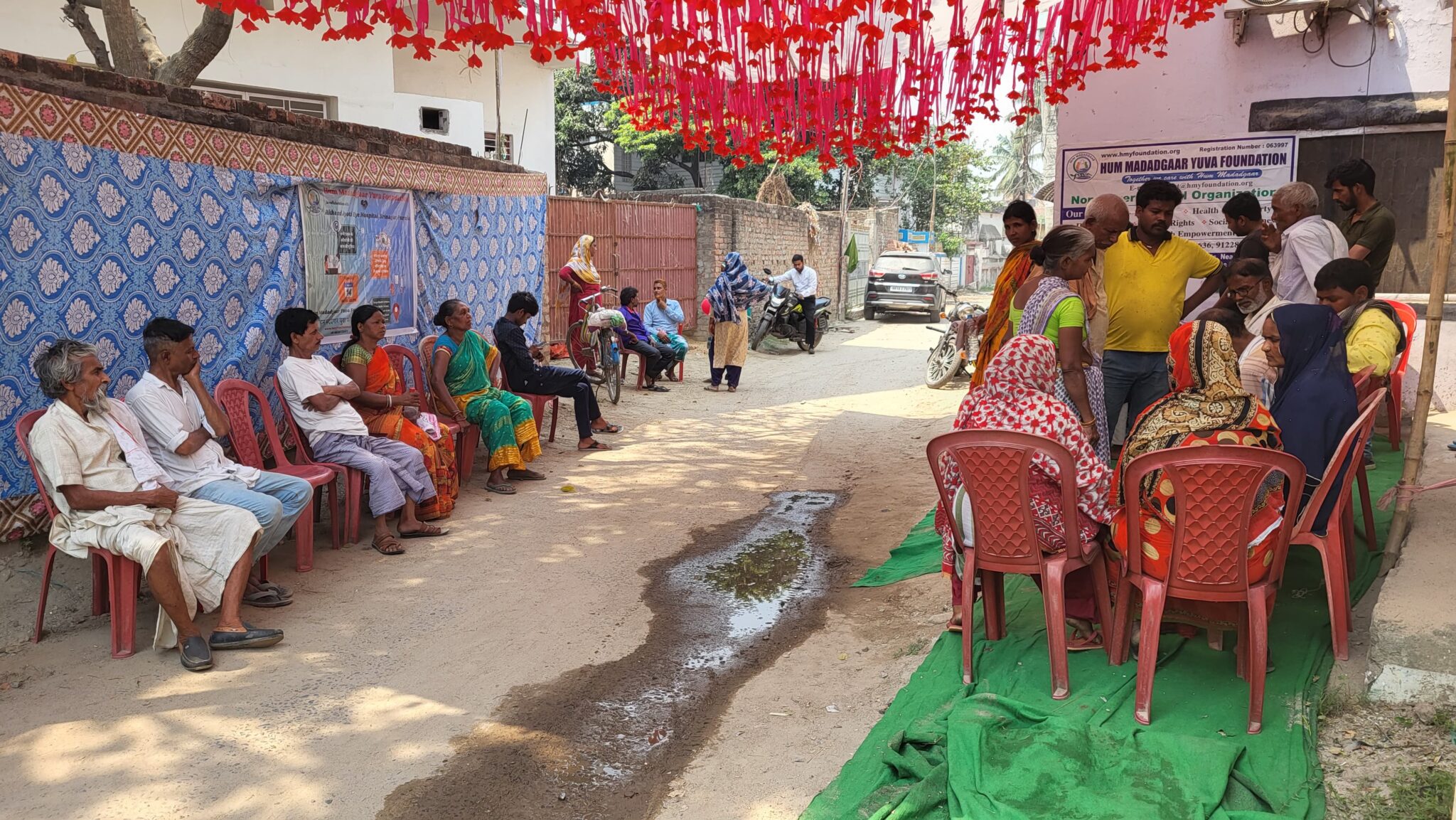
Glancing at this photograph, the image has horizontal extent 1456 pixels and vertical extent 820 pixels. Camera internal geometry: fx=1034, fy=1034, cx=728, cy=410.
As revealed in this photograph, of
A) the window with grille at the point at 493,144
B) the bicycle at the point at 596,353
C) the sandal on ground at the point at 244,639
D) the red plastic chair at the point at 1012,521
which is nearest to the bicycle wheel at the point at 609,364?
the bicycle at the point at 596,353

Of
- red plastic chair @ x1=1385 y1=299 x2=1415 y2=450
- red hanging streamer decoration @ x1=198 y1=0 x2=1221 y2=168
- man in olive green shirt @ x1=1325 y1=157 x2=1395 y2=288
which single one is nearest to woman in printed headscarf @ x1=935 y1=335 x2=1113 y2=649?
red hanging streamer decoration @ x1=198 y1=0 x2=1221 y2=168

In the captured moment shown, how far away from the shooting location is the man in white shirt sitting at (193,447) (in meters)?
4.48

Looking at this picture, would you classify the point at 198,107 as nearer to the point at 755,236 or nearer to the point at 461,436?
the point at 461,436

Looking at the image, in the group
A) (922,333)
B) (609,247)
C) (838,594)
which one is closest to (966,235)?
(922,333)

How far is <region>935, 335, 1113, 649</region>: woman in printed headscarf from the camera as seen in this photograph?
11.4 feet

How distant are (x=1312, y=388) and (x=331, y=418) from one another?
4.72m

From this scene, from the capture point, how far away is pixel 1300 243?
5203 millimetres

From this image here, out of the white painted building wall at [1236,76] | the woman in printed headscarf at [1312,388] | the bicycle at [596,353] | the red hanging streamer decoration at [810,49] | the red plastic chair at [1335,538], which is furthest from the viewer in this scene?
the bicycle at [596,353]

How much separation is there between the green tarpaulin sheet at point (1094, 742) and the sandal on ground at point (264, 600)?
283 cm

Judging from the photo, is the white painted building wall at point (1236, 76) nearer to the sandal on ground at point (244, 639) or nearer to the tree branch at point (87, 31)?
the sandal on ground at point (244, 639)

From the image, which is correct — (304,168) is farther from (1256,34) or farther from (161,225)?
(1256,34)

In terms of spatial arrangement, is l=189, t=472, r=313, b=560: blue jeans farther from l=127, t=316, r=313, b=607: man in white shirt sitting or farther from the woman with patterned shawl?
the woman with patterned shawl

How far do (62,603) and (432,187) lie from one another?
4423 mm

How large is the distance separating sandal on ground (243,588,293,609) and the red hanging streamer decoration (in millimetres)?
2748
